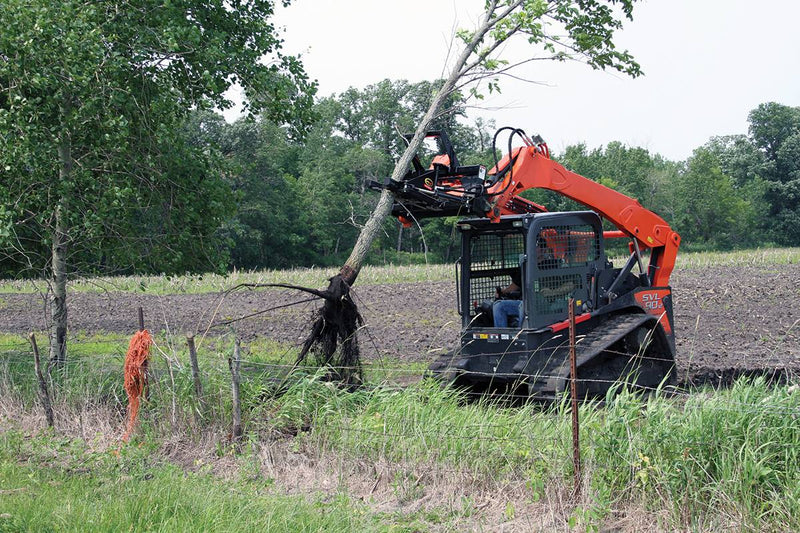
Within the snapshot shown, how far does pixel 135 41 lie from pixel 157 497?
19.8ft

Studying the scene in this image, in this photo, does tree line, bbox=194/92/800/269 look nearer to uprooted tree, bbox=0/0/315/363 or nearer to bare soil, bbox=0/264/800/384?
bare soil, bbox=0/264/800/384

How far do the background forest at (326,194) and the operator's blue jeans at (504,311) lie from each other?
1.12 m

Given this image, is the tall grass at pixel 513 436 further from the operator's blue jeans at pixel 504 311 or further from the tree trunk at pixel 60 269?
the tree trunk at pixel 60 269

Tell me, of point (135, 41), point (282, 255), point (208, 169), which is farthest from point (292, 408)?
point (282, 255)

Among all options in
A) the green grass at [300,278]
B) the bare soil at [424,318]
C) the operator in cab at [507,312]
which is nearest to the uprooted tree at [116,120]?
the bare soil at [424,318]

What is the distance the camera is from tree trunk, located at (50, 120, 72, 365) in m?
9.45

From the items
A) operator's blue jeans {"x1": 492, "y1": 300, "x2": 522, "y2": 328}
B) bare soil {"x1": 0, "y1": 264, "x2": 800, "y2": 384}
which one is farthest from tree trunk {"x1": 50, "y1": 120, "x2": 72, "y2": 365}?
operator's blue jeans {"x1": 492, "y1": 300, "x2": 522, "y2": 328}

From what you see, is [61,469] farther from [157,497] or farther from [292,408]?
[292,408]

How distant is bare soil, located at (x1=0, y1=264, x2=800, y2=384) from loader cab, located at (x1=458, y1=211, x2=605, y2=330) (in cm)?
77

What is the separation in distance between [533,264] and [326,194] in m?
45.1

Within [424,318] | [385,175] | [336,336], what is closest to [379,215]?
[336,336]

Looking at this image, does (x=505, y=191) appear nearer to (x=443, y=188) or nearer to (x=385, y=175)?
(x=443, y=188)

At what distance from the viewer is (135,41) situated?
9367 millimetres

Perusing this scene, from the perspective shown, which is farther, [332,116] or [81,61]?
[332,116]
